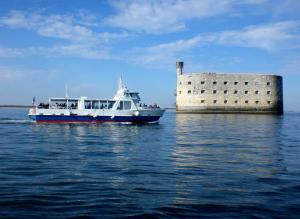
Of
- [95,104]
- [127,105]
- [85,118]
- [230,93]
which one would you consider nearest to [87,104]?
[95,104]

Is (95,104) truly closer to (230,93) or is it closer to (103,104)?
(103,104)

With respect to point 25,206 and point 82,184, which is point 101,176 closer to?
point 82,184

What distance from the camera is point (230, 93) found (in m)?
70.0

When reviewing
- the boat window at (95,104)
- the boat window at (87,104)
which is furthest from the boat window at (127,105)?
the boat window at (87,104)

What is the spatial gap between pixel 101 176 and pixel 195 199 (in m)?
3.37

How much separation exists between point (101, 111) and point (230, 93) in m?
37.4

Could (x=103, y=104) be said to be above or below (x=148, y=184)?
above

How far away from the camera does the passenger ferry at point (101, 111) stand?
37531mm

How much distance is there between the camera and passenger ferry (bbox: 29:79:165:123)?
3753 cm

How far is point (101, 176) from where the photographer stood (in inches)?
423

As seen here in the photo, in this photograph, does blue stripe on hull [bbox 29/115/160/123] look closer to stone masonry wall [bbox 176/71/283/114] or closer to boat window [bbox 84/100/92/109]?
boat window [bbox 84/100/92/109]

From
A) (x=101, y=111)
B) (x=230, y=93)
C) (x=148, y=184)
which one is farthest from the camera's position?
(x=230, y=93)

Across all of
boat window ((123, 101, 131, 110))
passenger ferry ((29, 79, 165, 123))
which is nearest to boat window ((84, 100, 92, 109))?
passenger ferry ((29, 79, 165, 123))

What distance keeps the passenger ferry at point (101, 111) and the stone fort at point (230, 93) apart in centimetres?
3247
